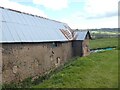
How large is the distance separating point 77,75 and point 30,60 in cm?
411

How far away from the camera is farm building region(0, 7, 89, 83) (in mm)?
16812

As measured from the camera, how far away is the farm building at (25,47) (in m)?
16.8

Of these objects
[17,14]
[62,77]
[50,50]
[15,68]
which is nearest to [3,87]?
[15,68]

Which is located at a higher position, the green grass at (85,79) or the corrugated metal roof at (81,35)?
the corrugated metal roof at (81,35)

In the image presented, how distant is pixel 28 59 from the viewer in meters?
19.4

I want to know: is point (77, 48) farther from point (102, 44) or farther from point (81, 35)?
point (102, 44)

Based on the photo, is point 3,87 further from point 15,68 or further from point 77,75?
point 77,75

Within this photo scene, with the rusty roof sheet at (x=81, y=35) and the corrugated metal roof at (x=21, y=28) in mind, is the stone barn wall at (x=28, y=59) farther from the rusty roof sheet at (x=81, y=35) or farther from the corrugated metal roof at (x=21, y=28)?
the rusty roof sheet at (x=81, y=35)

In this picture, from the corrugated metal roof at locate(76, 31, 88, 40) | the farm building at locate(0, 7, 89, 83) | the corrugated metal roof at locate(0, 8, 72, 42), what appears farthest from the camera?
the corrugated metal roof at locate(76, 31, 88, 40)

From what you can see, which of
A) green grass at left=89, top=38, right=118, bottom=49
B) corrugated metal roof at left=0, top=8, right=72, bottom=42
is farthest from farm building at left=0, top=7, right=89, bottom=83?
green grass at left=89, top=38, right=118, bottom=49

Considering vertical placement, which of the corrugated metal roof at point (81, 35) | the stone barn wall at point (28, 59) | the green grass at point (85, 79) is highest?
the corrugated metal roof at point (81, 35)

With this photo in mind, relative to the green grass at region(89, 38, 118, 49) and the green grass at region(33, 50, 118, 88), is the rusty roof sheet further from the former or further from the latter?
the green grass at region(89, 38, 118, 49)

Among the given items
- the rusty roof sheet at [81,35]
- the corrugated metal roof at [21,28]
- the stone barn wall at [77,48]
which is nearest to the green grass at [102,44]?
the rusty roof sheet at [81,35]

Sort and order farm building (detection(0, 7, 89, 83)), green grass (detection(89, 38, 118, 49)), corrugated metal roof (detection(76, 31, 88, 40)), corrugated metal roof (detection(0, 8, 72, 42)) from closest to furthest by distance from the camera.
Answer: farm building (detection(0, 7, 89, 83))
corrugated metal roof (detection(0, 8, 72, 42))
corrugated metal roof (detection(76, 31, 88, 40))
green grass (detection(89, 38, 118, 49))
